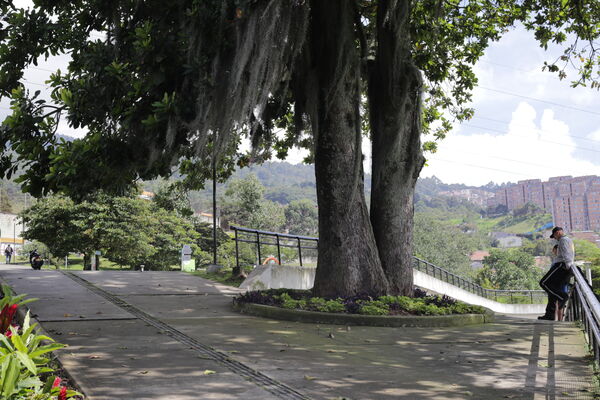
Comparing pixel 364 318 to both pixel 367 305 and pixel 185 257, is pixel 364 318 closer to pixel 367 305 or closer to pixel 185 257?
pixel 367 305

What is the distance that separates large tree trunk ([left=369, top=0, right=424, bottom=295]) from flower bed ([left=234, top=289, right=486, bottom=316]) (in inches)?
33.3

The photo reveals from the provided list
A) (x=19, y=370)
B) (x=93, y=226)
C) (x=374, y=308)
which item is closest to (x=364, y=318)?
(x=374, y=308)

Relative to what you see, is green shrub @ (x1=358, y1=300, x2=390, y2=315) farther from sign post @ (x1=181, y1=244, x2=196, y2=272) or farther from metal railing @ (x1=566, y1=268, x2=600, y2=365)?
sign post @ (x1=181, y1=244, x2=196, y2=272)

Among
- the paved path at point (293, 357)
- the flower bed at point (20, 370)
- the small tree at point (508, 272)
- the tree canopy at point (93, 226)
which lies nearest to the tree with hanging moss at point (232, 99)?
the paved path at point (293, 357)

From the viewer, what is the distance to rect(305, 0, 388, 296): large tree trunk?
343 inches

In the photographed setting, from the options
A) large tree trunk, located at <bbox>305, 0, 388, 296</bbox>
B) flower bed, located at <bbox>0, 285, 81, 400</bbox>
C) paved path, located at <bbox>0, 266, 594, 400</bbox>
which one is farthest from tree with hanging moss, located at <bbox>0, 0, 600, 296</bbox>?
flower bed, located at <bbox>0, 285, 81, 400</bbox>

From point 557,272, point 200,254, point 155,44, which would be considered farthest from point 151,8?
point 200,254

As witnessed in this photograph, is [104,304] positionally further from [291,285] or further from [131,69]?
[291,285]

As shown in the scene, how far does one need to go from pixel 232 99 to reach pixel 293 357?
402cm

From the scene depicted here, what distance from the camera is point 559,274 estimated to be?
29.9ft

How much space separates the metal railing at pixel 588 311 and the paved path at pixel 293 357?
0.60 ft

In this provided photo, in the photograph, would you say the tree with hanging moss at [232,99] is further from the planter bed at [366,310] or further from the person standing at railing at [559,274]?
the person standing at railing at [559,274]

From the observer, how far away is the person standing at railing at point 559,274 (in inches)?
352

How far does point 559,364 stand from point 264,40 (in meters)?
5.37
